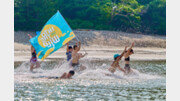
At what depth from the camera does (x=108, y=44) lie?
104ft

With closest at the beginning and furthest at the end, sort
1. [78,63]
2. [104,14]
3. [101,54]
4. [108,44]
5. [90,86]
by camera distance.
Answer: [90,86], [78,63], [101,54], [108,44], [104,14]

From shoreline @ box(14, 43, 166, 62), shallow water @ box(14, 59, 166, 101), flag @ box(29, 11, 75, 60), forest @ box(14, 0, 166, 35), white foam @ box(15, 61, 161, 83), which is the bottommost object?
shallow water @ box(14, 59, 166, 101)

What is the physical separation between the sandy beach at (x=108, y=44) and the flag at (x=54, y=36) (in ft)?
32.0

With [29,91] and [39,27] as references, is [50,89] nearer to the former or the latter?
[29,91]

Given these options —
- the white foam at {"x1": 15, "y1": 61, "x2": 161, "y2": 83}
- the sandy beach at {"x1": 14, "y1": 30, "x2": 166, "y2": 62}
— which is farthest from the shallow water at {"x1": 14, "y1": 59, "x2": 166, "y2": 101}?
the sandy beach at {"x1": 14, "y1": 30, "x2": 166, "y2": 62}

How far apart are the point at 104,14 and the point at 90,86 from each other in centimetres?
2363

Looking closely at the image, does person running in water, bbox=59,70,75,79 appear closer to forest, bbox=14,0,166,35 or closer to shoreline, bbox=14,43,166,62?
shoreline, bbox=14,43,166,62

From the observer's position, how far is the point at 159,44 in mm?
33281

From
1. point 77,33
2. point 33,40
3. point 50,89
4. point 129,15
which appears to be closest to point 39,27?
point 77,33

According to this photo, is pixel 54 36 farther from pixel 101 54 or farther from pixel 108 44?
pixel 108 44

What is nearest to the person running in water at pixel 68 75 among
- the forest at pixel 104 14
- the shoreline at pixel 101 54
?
the shoreline at pixel 101 54

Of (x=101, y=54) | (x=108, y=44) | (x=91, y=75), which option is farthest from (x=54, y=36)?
(x=108, y=44)

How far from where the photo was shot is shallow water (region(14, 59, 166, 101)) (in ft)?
38.6

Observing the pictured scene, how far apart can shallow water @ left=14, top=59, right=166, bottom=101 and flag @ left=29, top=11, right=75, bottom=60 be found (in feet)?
3.67
